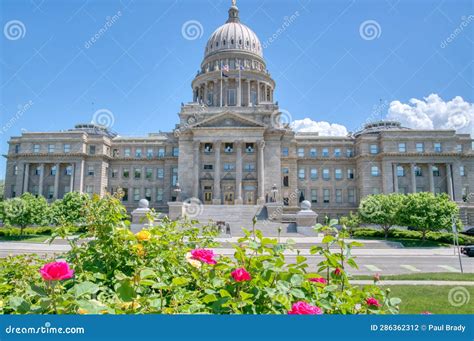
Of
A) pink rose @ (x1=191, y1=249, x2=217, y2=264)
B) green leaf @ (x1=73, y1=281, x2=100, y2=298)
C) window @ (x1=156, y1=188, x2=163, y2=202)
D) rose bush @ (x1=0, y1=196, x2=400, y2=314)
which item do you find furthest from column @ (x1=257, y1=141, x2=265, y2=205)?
green leaf @ (x1=73, y1=281, x2=100, y2=298)

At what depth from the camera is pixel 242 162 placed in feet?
201

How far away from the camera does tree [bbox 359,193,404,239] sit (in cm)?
4412

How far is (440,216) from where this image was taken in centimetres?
4078

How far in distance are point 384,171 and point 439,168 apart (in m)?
11.8

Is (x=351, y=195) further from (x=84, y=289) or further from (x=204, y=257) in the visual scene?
(x=84, y=289)

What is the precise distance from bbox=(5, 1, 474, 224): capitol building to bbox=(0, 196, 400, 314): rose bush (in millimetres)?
51002

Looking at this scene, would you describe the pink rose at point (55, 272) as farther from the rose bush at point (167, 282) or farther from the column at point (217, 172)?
the column at point (217, 172)

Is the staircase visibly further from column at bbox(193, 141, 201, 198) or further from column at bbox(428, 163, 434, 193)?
column at bbox(428, 163, 434, 193)

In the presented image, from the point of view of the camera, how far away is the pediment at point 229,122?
5984 cm

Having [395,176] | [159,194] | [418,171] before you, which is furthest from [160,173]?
[418,171]

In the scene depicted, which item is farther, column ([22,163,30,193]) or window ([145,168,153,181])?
window ([145,168,153,181])

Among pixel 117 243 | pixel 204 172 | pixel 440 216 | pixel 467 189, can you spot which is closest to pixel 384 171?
pixel 467 189

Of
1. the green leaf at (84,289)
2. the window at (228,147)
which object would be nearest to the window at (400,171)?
the window at (228,147)

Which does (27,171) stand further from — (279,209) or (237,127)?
(279,209)
